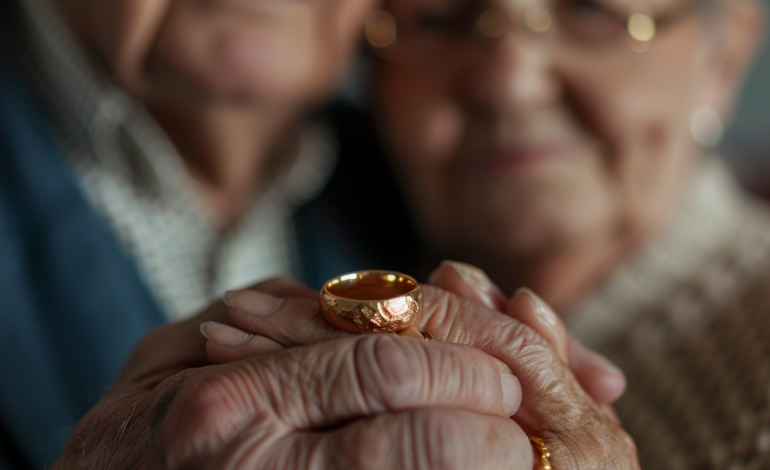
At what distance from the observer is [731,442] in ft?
2.03

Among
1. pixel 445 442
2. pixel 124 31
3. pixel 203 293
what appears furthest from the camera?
pixel 203 293

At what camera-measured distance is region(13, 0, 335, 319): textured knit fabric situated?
0.85 m

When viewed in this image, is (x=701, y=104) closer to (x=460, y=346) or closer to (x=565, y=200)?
(x=565, y=200)

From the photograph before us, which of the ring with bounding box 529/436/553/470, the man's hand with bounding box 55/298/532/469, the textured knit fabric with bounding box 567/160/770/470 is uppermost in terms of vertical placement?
the man's hand with bounding box 55/298/532/469

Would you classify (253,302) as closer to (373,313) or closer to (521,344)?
(373,313)

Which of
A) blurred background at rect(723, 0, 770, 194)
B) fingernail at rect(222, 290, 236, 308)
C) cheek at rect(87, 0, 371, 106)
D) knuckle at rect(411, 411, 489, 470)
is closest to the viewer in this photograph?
knuckle at rect(411, 411, 489, 470)

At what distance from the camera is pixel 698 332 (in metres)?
0.82

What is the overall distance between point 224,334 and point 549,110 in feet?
2.02

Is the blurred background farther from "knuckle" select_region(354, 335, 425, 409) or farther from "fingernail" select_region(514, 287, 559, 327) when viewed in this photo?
"knuckle" select_region(354, 335, 425, 409)

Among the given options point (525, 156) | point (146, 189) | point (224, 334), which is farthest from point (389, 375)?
point (146, 189)

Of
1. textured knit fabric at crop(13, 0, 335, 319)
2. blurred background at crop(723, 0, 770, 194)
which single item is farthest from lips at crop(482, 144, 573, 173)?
blurred background at crop(723, 0, 770, 194)

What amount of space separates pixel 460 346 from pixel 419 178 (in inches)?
23.8

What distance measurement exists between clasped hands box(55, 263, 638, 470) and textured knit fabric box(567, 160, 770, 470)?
0.23m

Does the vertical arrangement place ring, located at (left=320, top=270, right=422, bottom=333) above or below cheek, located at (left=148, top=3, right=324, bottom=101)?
below
